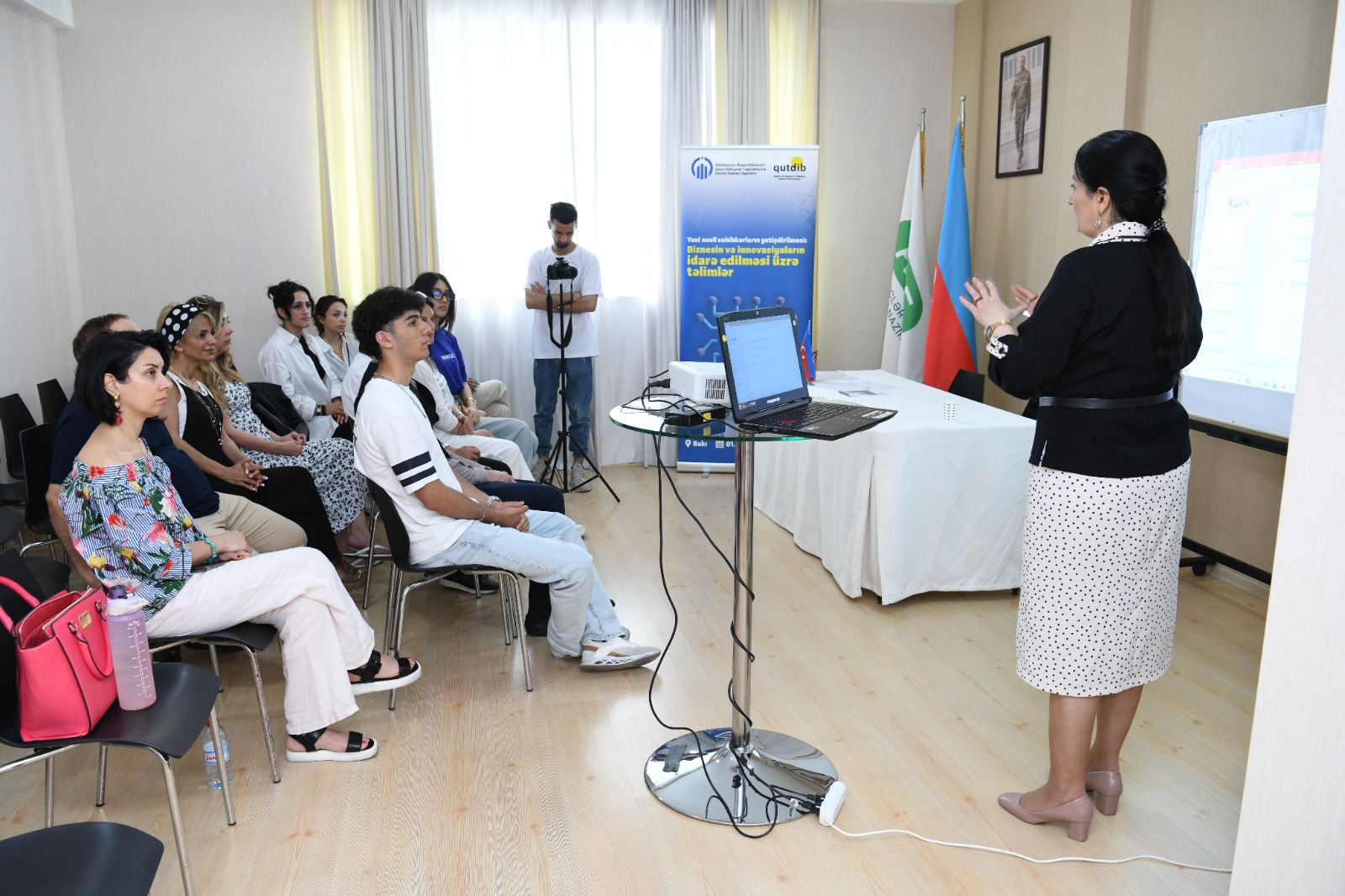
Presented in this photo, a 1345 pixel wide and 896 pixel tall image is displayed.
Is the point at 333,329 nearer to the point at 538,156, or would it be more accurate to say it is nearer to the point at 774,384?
the point at 538,156

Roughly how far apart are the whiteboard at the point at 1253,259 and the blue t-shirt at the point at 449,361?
3.23m

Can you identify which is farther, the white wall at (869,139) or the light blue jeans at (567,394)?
the white wall at (869,139)

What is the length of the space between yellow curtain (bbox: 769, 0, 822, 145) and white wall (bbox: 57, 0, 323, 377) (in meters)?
2.74

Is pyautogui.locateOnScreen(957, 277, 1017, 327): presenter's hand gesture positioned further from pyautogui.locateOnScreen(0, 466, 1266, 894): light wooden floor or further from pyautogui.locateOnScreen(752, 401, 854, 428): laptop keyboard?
pyautogui.locateOnScreen(0, 466, 1266, 894): light wooden floor

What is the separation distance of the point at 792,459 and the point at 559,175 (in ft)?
8.33

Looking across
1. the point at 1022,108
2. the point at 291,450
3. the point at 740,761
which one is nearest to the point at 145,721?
the point at 740,761

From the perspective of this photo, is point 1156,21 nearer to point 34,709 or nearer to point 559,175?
point 559,175

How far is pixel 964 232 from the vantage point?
5.84 meters

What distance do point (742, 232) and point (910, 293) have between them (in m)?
1.17

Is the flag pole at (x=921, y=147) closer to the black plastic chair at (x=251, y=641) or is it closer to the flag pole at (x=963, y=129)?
the flag pole at (x=963, y=129)

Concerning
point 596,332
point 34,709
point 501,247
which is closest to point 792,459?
point 596,332

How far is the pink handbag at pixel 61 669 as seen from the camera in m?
1.83

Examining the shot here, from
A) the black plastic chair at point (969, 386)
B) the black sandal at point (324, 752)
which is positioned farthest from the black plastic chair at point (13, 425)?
the black plastic chair at point (969, 386)

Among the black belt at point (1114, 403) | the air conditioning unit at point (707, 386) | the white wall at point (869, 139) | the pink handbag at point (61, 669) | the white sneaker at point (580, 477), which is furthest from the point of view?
the white wall at point (869, 139)
